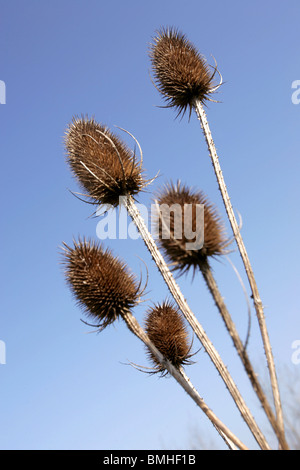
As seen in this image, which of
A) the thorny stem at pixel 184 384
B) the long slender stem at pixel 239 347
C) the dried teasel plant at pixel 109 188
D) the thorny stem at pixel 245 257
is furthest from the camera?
the dried teasel plant at pixel 109 188

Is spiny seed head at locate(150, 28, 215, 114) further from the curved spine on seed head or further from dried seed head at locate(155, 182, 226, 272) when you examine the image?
dried seed head at locate(155, 182, 226, 272)

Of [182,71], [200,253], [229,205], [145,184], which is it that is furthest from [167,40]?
[200,253]

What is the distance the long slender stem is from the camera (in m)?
5.32

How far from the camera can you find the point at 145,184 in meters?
8.76

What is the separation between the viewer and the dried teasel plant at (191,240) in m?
5.71

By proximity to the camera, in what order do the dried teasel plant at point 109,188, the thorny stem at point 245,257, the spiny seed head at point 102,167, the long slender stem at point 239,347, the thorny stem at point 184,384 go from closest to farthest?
1. the long slender stem at point 239,347
2. the thorny stem at point 184,384
3. the thorny stem at point 245,257
4. the dried teasel plant at point 109,188
5. the spiny seed head at point 102,167

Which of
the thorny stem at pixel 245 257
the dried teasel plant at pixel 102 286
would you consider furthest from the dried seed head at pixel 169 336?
the thorny stem at pixel 245 257

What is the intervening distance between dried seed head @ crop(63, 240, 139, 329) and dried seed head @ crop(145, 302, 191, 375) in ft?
4.72

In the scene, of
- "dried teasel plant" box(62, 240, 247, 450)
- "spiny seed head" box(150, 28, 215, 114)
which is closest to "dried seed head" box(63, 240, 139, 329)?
"dried teasel plant" box(62, 240, 247, 450)

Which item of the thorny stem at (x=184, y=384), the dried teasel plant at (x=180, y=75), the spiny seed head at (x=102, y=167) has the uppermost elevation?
the dried teasel plant at (x=180, y=75)

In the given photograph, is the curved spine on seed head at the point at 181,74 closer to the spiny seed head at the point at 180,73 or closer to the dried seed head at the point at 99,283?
the spiny seed head at the point at 180,73

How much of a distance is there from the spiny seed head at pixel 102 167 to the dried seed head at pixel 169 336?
2366mm

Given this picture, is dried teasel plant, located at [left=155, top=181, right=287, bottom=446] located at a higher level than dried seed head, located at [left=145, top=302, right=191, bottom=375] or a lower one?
higher
